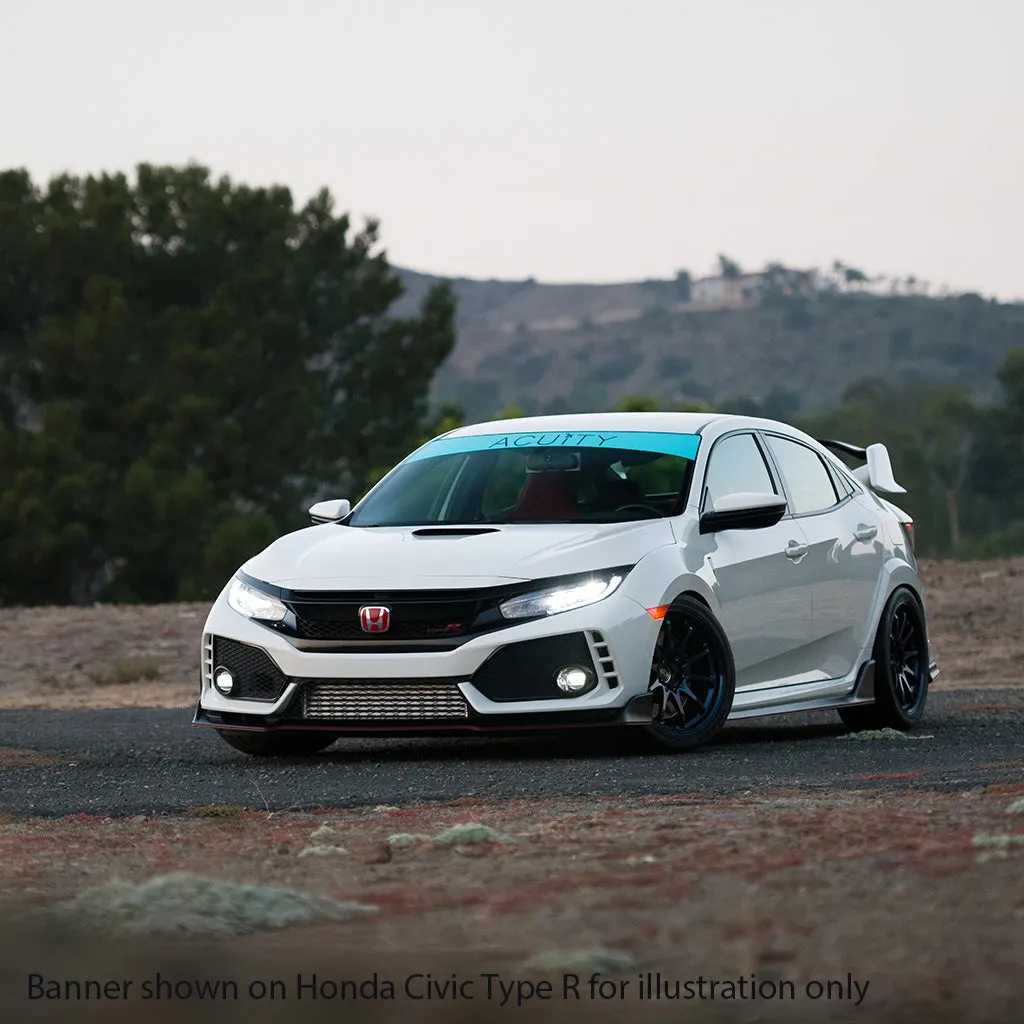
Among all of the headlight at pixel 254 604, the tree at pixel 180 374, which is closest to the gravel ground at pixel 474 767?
the headlight at pixel 254 604

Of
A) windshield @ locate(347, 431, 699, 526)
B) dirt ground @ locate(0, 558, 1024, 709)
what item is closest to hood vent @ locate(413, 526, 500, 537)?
windshield @ locate(347, 431, 699, 526)

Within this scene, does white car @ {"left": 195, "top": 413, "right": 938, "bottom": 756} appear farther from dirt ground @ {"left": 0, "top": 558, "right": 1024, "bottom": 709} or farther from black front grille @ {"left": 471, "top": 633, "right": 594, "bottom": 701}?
dirt ground @ {"left": 0, "top": 558, "right": 1024, "bottom": 709}

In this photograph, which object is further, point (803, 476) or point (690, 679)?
point (803, 476)

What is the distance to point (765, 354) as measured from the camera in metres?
179

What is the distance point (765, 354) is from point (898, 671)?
554 ft

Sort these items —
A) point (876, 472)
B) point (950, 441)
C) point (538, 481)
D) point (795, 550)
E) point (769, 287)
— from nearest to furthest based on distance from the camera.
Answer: point (538, 481)
point (795, 550)
point (876, 472)
point (950, 441)
point (769, 287)

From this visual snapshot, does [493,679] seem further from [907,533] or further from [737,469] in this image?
[907,533]

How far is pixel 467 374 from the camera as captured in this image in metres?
197

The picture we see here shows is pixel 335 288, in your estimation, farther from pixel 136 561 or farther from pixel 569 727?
pixel 569 727

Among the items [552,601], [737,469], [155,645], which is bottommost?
[155,645]

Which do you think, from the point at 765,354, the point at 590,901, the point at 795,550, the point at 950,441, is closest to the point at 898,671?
the point at 795,550

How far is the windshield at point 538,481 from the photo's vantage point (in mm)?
10430

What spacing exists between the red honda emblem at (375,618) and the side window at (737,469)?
6.27ft

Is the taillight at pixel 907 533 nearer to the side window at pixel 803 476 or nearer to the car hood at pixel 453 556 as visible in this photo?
the side window at pixel 803 476
